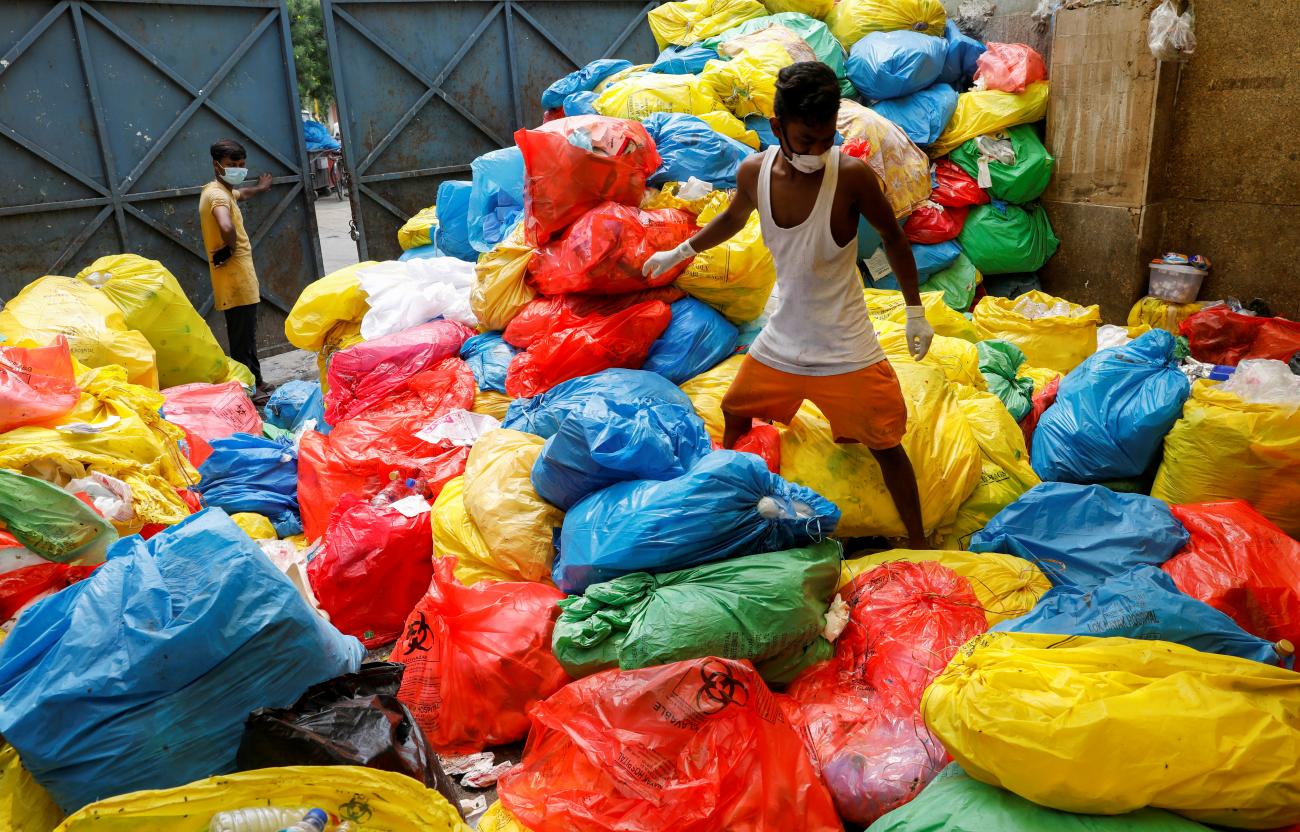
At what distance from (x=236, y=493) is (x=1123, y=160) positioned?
449cm

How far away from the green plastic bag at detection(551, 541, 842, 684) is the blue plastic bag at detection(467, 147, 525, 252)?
251cm

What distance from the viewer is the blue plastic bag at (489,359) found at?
381cm

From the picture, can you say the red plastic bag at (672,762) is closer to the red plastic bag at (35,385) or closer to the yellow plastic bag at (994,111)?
the red plastic bag at (35,385)

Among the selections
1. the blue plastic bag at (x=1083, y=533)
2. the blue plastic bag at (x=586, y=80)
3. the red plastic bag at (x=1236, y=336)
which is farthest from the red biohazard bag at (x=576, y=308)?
the blue plastic bag at (x=586, y=80)

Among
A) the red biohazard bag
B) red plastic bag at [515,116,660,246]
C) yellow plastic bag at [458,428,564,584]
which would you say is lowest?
yellow plastic bag at [458,428,564,584]

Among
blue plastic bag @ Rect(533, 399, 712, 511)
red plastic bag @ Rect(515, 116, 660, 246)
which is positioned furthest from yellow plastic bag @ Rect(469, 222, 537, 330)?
blue plastic bag @ Rect(533, 399, 712, 511)

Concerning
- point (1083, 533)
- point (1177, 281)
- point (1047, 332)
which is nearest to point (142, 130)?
point (1047, 332)

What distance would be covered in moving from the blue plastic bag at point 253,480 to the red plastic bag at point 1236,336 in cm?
400

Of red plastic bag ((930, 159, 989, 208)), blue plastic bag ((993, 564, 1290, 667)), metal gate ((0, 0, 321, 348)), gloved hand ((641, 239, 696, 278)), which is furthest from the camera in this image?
metal gate ((0, 0, 321, 348))

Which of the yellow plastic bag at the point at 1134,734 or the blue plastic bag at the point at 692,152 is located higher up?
the blue plastic bag at the point at 692,152

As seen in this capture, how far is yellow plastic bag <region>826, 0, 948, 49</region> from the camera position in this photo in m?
5.45

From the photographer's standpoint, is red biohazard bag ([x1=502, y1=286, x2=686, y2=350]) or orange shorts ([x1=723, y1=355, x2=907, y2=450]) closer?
orange shorts ([x1=723, y1=355, x2=907, y2=450])

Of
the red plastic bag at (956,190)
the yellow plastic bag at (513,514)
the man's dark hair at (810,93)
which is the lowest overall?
the yellow plastic bag at (513,514)

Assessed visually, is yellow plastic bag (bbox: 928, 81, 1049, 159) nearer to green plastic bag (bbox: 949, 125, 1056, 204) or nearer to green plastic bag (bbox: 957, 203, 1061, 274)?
green plastic bag (bbox: 949, 125, 1056, 204)
